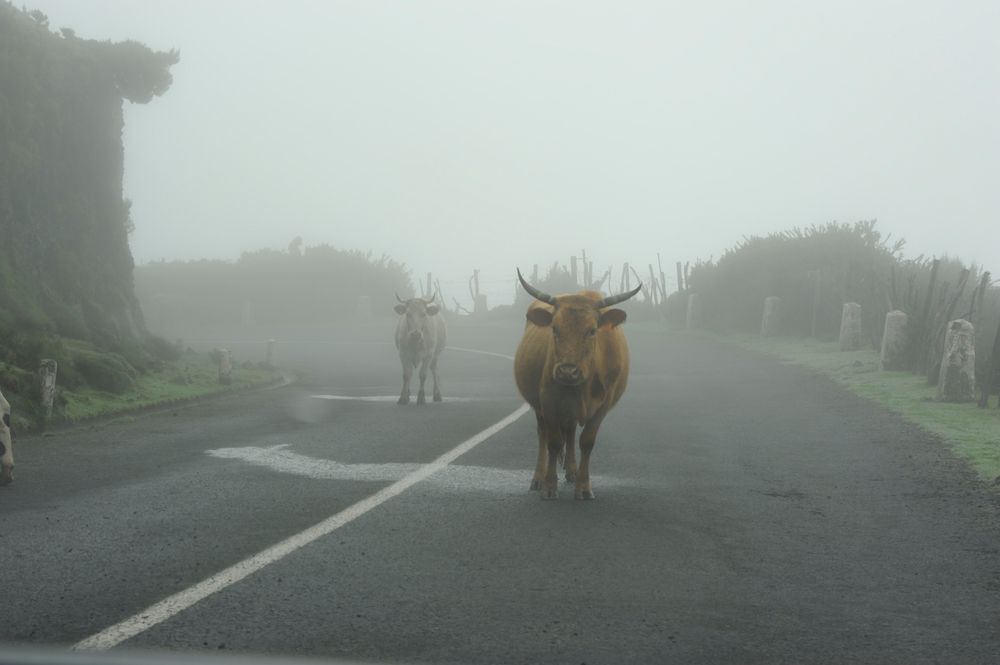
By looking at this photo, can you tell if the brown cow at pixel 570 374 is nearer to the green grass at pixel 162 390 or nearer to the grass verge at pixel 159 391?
the grass verge at pixel 159 391

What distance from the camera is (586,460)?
941 cm

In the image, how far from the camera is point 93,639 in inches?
203

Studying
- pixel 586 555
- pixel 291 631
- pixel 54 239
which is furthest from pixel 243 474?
pixel 54 239

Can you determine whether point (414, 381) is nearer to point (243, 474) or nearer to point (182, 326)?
point (243, 474)

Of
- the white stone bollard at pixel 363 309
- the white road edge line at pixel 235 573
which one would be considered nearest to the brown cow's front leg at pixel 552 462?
the white road edge line at pixel 235 573

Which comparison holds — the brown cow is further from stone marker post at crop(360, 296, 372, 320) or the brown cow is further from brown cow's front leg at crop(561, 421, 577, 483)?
stone marker post at crop(360, 296, 372, 320)

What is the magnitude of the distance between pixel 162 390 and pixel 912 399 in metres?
12.3

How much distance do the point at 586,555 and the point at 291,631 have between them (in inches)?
93.5

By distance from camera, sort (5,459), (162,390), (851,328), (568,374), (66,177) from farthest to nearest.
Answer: (851,328), (66,177), (162,390), (5,459), (568,374)

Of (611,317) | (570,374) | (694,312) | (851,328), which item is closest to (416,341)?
(611,317)

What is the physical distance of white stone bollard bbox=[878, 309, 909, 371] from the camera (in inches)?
907

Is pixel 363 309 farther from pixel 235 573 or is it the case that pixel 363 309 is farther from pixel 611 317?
pixel 235 573

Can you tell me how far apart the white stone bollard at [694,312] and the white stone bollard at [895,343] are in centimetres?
2001

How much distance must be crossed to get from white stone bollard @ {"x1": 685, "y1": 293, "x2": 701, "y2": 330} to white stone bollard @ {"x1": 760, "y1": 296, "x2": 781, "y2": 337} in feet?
19.5
